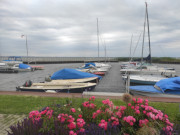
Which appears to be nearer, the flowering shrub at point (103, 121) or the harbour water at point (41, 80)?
the flowering shrub at point (103, 121)

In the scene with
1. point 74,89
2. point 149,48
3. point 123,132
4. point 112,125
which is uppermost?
point 149,48

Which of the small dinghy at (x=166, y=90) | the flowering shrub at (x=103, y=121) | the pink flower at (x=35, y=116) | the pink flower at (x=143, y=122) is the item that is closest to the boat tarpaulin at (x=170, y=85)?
the small dinghy at (x=166, y=90)

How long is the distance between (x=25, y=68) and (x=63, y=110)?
40097mm

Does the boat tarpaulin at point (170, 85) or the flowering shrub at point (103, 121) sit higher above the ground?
the flowering shrub at point (103, 121)

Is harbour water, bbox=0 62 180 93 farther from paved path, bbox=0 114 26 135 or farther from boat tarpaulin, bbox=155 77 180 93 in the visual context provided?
paved path, bbox=0 114 26 135

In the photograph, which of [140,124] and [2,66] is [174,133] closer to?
[140,124]

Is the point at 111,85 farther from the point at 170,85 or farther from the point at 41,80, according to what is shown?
the point at 41,80

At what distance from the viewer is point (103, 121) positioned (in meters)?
A: 2.97

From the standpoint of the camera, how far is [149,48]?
1056 inches

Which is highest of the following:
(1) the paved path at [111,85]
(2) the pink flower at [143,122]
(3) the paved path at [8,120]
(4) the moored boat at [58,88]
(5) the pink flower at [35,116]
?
(5) the pink flower at [35,116]

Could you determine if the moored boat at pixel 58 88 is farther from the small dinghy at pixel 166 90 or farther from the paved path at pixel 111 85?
the small dinghy at pixel 166 90

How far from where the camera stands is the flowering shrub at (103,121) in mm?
2828

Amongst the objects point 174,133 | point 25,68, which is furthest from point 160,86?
point 25,68

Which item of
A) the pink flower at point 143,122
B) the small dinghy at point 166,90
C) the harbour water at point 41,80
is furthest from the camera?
the harbour water at point 41,80
